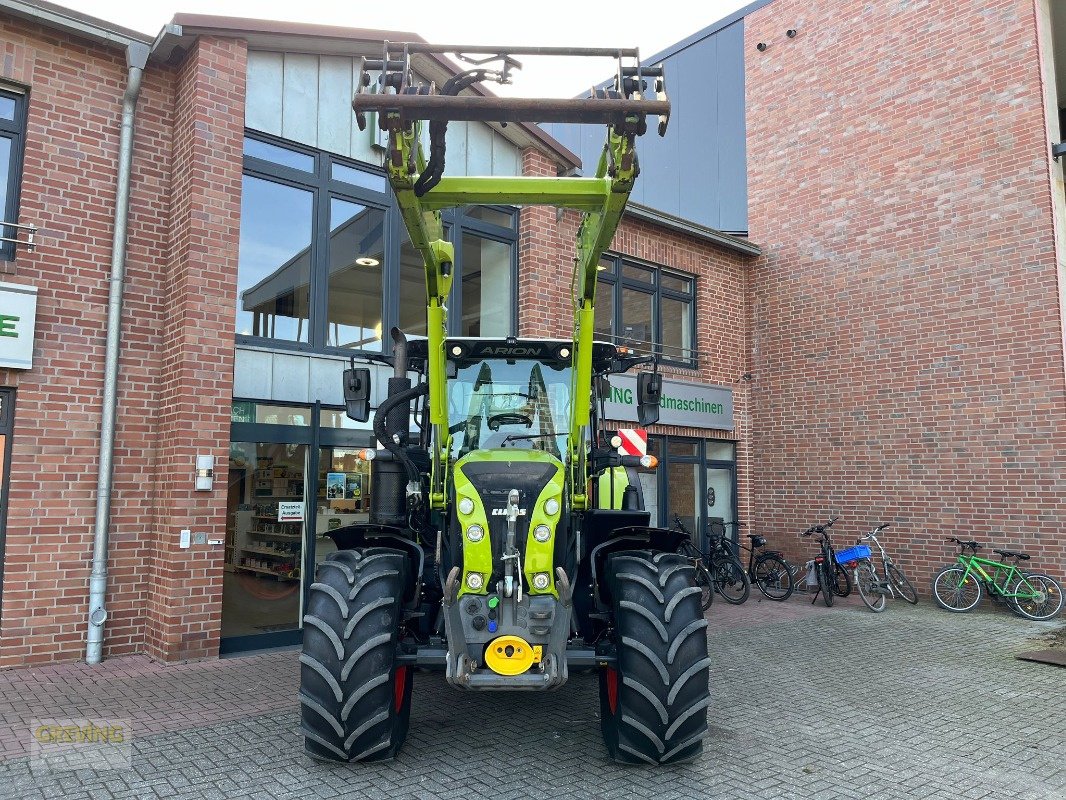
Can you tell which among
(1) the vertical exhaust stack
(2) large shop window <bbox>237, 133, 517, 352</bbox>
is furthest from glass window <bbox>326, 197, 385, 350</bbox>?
(1) the vertical exhaust stack

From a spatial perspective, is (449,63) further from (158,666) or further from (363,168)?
(158,666)

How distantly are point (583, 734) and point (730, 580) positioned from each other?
6936 millimetres

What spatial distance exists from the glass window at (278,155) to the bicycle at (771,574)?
8.18 meters

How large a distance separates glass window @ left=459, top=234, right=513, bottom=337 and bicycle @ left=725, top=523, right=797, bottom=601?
5.22 meters

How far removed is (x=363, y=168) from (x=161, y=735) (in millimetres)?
6113

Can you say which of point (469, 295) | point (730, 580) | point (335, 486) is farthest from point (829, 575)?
point (335, 486)

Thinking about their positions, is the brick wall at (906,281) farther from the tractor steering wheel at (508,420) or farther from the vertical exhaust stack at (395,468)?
the vertical exhaust stack at (395,468)

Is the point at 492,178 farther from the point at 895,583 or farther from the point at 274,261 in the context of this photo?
the point at 895,583

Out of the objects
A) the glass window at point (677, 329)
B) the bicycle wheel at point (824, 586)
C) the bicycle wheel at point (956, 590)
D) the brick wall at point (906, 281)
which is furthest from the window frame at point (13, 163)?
the bicycle wheel at point (956, 590)

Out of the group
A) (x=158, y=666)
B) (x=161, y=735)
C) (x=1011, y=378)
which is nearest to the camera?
(x=161, y=735)

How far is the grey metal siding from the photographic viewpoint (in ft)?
50.3

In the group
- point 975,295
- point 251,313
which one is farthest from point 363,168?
point 975,295

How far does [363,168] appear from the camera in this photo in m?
8.83

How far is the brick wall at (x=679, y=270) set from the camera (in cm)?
1013
